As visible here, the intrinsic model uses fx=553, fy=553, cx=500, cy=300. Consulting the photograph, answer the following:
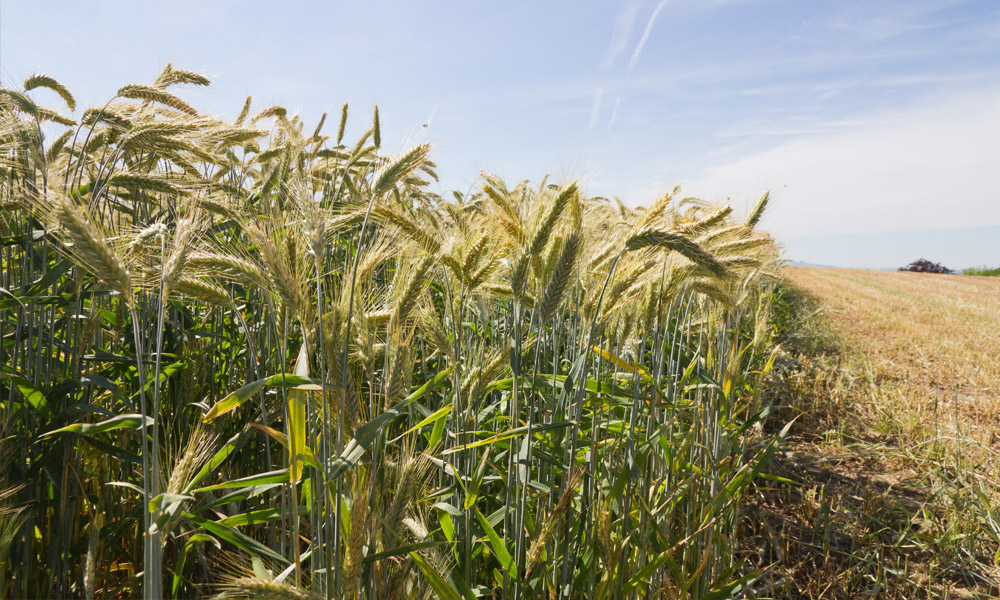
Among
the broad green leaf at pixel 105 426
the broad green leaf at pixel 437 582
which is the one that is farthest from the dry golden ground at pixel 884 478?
the broad green leaf at pixel 105 426

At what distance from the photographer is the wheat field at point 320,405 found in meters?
1.10

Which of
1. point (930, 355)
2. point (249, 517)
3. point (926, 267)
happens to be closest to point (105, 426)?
point (249, 517)

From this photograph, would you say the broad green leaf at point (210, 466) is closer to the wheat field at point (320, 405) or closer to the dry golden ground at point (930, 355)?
the wheat field at point (320, 405)

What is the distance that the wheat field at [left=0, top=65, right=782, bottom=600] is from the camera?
1101mm

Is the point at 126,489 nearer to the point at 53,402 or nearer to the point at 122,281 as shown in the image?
the point at 53,402

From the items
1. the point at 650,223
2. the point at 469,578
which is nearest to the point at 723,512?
the point at 469,578

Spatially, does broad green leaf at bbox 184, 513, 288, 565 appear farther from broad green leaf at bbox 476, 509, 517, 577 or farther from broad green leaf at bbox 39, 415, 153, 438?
broad green leaf at bbox 476, 509, 517, 577

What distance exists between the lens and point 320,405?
146cm

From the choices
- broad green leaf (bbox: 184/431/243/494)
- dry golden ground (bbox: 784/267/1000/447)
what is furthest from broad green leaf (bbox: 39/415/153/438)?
dry golden ground (bbox: 784/267/1000/447)

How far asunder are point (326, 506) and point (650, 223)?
40.6 inches

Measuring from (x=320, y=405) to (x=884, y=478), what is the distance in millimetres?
3633

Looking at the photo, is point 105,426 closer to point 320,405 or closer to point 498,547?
point 320,405

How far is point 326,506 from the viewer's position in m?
1.01

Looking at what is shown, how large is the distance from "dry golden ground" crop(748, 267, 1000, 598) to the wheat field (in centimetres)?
85
